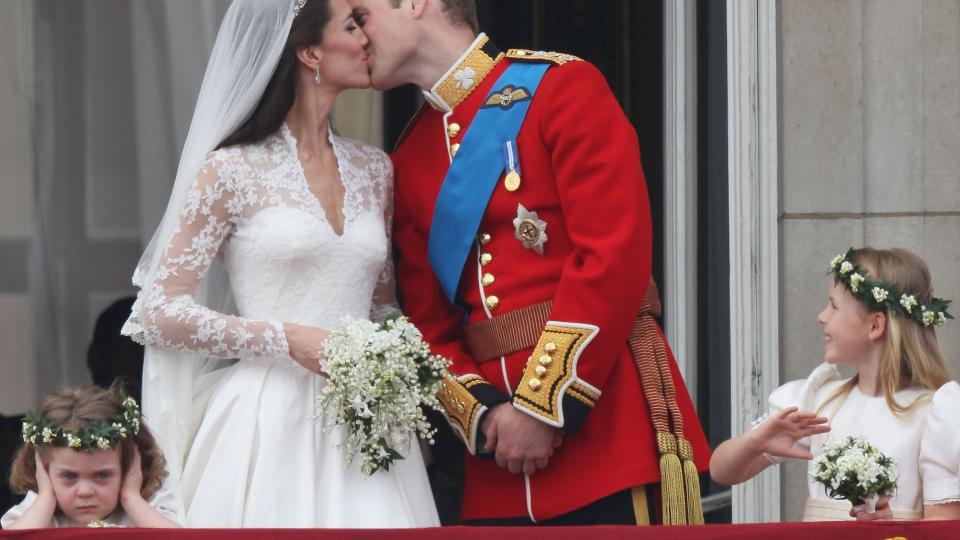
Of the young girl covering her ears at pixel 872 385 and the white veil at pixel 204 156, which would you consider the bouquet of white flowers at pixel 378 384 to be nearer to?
the white veil at pixel 204 156

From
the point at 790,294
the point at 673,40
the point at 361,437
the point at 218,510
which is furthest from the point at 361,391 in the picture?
the point at 673,40

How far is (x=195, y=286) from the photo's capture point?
422 centimetres

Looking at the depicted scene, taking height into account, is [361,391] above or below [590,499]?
above

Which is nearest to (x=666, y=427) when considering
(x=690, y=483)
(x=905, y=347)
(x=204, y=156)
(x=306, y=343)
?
(x=690, y=483)

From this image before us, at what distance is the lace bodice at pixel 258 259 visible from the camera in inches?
164

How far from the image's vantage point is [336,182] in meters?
4.39

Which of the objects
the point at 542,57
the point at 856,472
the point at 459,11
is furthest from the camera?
the point at 459,11

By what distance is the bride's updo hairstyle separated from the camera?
4.36 m

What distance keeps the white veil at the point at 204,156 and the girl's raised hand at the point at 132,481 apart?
0.20m

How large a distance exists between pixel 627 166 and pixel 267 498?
3.64 feet

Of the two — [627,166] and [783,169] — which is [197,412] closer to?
[627,166]

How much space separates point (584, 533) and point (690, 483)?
87 centimetres

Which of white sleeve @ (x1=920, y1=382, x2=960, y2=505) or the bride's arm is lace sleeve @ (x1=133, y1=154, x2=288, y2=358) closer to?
the bride's arm

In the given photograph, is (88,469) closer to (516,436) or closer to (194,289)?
(194,289)
